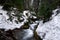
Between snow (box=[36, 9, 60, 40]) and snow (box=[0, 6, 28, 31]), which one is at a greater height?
snow (box=[36, 9, 60, 40])

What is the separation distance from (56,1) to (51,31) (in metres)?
3.46

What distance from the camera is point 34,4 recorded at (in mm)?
19875

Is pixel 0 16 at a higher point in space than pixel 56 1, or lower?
lower

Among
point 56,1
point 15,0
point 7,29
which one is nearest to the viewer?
point 7,29

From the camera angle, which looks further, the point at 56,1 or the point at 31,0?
the point at 31,0

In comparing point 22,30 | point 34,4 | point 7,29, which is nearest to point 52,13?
point 22,30

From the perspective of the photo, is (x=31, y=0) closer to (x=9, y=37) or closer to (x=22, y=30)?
(x=22, y=30)

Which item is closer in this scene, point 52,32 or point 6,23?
point 52,32

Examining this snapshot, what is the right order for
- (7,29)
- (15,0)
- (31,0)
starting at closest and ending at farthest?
(7,29) → (15,0) → (31,0)

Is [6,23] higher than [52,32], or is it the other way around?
[52,32]

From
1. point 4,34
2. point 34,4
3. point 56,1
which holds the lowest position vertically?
point 34,4

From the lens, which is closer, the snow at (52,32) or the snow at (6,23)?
the snow at (52,32)

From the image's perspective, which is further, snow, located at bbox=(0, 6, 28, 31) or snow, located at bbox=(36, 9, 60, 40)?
snow, located at bbox=(0, 6, 28, 31)

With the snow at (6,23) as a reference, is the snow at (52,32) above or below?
above
